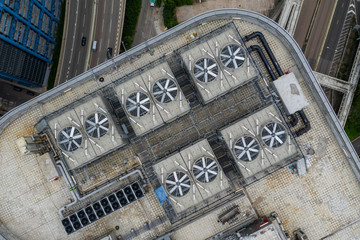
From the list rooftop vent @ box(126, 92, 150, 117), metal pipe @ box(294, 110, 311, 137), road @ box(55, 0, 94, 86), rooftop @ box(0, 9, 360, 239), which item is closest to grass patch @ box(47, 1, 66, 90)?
road @ box(55, 0, 94, 86)

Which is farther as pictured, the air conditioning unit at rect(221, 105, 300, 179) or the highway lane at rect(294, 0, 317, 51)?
the highway lane at rect(294, 0, 317, 51)

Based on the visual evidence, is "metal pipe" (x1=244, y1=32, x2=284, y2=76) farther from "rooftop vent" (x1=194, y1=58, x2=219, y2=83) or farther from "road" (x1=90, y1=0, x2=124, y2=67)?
"road" (x1=90, y1=0, x2=124, y2=67)

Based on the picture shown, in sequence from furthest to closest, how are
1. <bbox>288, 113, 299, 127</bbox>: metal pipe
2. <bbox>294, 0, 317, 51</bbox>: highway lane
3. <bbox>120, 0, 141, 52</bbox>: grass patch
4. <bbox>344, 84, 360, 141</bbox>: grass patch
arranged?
<bbox>120, 0, 141, 52</bbox>: grass patch, <bbox>294, 0, 317, 51</bbox>: highway lane, <bbox>344, 84, 360, 141</bbox>: grass patch, <bbox>288, 113, 299, 127</bbox>: metal pipe

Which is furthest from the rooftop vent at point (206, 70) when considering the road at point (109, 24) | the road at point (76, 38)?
the road at point (76, 38)

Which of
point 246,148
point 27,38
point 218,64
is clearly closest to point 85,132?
point 218,64

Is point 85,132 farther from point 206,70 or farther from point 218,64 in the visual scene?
point 218,64

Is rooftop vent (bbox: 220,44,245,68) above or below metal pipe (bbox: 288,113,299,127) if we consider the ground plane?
above
